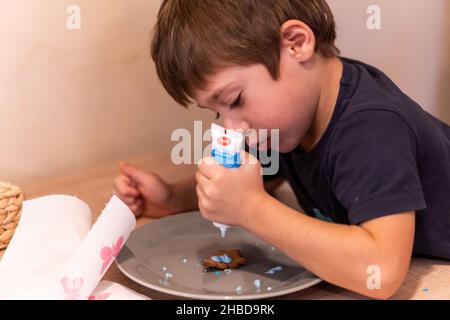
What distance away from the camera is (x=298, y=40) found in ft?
A: 2.68

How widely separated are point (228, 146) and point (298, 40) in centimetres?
18

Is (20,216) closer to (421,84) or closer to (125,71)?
(125,71)

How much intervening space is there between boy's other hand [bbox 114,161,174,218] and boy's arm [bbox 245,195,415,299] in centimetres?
32

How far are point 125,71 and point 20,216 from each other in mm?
425

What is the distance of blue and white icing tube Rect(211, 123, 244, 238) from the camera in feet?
2.44

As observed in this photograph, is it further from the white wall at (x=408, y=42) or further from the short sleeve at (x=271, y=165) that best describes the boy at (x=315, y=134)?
the white wall at (x=408, y=42)

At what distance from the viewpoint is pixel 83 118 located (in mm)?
1181

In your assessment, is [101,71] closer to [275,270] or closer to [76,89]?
[76,89]

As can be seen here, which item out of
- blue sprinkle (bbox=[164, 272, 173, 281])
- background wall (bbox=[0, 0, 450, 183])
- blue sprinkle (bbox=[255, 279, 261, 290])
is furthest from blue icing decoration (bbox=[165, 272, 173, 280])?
background wall (bbox=[0, 0, 450, 183])

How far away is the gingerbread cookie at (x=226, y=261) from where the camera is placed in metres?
0.80

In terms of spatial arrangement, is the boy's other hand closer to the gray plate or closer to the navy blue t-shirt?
the gray plate

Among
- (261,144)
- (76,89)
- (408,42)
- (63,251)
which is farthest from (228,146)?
(408,42)

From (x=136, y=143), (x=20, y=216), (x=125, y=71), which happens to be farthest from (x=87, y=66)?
(x=20, y=216)
